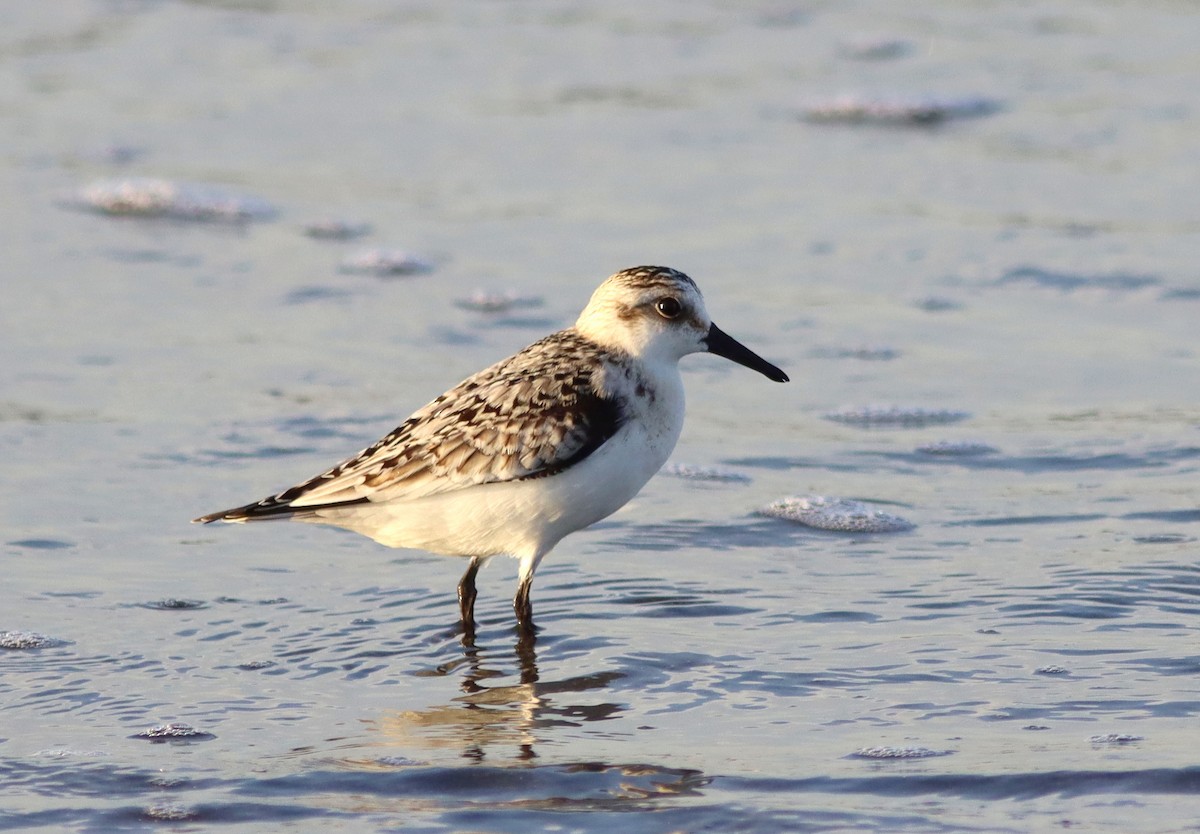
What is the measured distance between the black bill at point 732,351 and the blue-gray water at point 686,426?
0.79m

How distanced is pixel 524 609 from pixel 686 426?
2686 millimetres

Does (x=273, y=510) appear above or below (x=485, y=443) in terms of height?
below

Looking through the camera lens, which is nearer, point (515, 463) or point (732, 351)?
point (515, 463)

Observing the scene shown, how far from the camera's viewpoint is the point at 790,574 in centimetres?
797

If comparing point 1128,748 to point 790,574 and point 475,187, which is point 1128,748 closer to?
point 790,574

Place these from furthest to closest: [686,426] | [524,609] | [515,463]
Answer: [686,426] < [524,609] < [515,463]

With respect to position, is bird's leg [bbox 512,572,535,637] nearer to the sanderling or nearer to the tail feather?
the sanderling

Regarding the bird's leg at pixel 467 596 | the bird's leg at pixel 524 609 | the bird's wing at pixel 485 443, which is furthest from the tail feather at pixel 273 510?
the bird's leg at pixel 524 609

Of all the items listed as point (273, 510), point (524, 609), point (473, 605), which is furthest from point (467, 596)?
point (273, 510)

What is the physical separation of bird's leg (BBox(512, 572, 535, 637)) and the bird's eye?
119 cm

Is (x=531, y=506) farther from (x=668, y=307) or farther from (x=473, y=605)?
(x=668, y=307)

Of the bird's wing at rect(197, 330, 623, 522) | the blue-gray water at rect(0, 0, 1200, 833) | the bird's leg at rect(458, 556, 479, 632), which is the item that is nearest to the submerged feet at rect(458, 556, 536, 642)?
the bird's leg at rect(458, 556, 479, 632)

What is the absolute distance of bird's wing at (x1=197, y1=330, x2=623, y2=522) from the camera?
23.1 feet

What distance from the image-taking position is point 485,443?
23.2ft
